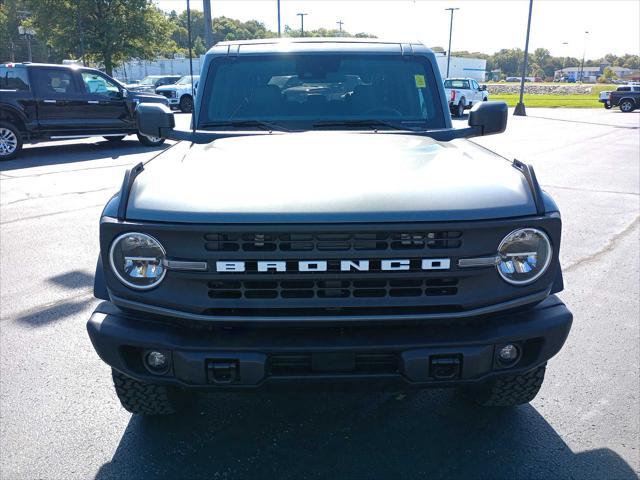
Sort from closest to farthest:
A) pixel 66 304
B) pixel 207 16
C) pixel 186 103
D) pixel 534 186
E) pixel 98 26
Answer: pixel 534 186 < pixel 66 304 < pixel 207 16 < pixel 186 103 < pixel 98 26

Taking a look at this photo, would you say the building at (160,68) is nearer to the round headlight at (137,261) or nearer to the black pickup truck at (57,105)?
the black pickup truck at (57,105)

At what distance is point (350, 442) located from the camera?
113 inches

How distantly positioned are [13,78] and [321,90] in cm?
1108

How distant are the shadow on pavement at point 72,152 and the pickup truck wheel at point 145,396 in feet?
32.8

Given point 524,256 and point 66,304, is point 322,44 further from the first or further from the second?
point 66,304

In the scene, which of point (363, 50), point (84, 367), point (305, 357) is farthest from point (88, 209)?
point (305, 357)

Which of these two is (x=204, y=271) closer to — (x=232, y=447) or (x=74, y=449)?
(x=232, y=447)

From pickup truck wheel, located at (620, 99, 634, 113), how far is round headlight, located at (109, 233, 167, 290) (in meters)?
38.4

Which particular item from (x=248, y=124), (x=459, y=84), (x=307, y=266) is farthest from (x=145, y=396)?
(x=459, y=84)

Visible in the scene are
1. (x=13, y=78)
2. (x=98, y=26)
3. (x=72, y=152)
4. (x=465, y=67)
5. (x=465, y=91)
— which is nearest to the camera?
(x=13, y=78)

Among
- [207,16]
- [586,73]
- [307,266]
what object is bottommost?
[586,73]

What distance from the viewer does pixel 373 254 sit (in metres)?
2.23

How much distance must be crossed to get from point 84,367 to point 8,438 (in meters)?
0.77

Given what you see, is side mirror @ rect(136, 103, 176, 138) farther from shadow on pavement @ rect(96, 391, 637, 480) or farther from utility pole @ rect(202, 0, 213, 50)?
utility pole @ rect(202, 0, 213, 50)
